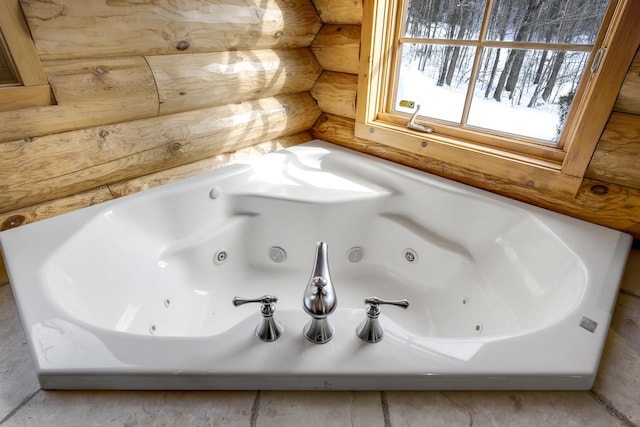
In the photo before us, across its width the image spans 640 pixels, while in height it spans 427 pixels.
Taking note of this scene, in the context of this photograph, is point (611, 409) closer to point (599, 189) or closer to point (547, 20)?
point (599, 189)

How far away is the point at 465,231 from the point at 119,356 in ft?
4.48

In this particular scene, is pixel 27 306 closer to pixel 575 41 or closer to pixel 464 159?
pixel 464 159

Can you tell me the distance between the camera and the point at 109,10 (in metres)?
1.21

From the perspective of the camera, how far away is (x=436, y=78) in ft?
5.50

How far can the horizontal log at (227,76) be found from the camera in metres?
1.44

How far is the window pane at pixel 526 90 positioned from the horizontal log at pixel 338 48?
635 millimetres

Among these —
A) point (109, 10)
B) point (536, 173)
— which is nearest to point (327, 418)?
point (536, 173)

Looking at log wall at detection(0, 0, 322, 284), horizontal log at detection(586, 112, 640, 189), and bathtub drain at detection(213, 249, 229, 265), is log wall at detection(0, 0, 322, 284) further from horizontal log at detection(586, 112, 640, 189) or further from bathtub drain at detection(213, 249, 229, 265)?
horizontal log at detection(586, 112, 640, 189)

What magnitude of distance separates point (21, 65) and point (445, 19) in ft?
5.35

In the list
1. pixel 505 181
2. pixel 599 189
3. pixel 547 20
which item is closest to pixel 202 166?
pixel 505 181

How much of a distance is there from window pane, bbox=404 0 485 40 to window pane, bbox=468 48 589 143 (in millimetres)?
136

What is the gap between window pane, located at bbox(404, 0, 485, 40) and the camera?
1.46 metres

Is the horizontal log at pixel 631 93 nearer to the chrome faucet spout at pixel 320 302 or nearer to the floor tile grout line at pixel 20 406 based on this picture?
the chrome faucet spout at pixel 320 302

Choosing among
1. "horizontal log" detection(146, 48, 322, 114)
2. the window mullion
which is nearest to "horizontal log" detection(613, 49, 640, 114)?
the window mullion
